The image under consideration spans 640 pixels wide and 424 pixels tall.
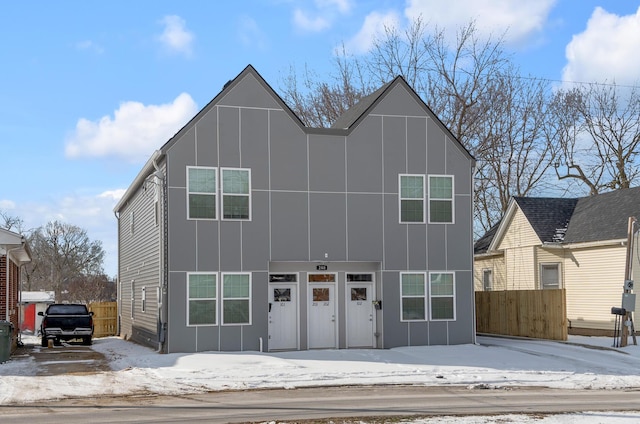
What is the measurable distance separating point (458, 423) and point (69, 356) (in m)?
15.7

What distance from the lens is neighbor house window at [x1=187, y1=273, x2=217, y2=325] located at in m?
22.5

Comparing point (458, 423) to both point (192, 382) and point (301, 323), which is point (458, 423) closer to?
point (192, 382)

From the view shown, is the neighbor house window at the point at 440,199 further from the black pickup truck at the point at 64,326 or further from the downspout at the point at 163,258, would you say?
the black pickup truck at the point at 64,326

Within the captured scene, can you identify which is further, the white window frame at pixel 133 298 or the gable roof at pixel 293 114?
the white window frame at pixel 133 298

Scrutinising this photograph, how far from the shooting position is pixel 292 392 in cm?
1677

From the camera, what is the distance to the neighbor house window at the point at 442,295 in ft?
81.7

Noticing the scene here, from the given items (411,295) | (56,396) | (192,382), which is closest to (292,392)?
(192,382)

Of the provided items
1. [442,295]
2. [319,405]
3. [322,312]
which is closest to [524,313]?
[442,295]

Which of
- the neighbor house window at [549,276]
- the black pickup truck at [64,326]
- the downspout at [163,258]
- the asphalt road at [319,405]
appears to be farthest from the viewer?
the neighbor house window at [549,276]

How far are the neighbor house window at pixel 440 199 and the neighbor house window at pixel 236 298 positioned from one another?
6517mm

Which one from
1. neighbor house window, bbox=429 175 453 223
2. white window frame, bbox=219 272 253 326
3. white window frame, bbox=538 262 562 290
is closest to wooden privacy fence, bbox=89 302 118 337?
white window frame, bbox=219 272 253 326

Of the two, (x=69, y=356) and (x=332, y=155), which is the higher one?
(x=332, y=155)

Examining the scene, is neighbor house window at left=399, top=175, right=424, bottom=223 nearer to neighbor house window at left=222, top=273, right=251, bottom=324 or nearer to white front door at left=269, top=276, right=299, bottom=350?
white front door at left=269, top=276, right=299, bottom=350

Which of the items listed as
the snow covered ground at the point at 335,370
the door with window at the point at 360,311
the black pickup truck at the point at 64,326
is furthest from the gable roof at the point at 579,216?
the black pickup truck at the point at 64,326
